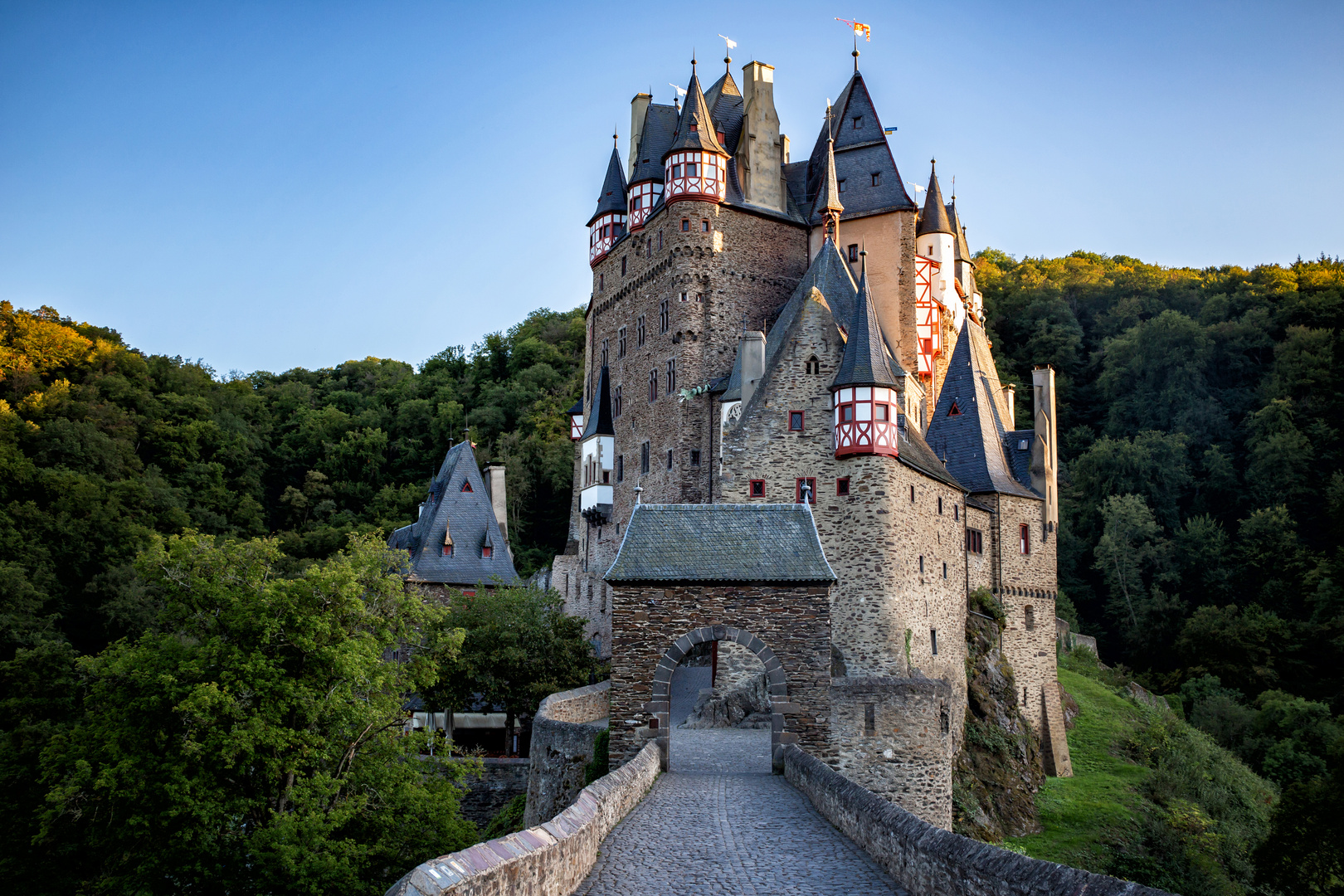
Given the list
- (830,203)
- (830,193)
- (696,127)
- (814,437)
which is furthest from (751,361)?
(696,127)

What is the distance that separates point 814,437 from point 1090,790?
14695mm

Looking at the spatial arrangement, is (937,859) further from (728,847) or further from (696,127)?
(696,127)

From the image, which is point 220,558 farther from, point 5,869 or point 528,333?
point 528,333

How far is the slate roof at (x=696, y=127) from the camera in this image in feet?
137

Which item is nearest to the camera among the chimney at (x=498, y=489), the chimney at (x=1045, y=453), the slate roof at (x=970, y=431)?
the slate roof at (x=970, y=431)

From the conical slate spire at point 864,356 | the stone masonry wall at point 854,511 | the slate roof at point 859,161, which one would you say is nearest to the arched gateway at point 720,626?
the stone masonry wall at point 854,511

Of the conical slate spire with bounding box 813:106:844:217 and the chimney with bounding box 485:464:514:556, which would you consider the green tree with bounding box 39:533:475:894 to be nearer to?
the conical slate spire with bounding box 813:106:844:217

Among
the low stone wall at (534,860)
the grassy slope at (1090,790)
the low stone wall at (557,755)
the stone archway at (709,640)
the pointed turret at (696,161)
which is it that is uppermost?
the pointed turret at (696,161)

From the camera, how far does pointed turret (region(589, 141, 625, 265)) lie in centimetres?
4803

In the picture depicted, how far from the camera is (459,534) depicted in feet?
151

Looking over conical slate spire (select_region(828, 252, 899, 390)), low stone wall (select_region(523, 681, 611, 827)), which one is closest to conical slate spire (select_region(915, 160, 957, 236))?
conical slate spire (select_region(828, 252, 899, 390))

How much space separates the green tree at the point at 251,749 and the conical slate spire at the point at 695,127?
23379 millimetres

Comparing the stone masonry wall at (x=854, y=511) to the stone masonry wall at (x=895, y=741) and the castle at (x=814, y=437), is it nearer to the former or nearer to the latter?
the castle at (x=814, y=437)

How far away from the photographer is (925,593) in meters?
31.6
